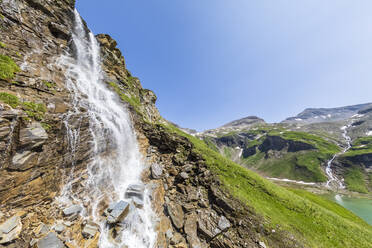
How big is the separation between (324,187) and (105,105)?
152773mm

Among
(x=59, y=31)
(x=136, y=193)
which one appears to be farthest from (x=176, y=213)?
(x=59, y=31)

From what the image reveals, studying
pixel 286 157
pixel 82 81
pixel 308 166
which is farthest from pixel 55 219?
pixel 286 157

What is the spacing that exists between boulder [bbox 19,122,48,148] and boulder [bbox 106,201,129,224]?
26.7 feet

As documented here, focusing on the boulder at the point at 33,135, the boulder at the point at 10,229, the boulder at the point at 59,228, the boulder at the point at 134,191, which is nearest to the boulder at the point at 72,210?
the boulder at the point at 59,228

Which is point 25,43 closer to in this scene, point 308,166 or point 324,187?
point 324,187

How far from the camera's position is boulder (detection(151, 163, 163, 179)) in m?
15.9

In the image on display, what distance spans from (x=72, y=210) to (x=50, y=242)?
214 centimetres

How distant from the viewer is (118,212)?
1101cm

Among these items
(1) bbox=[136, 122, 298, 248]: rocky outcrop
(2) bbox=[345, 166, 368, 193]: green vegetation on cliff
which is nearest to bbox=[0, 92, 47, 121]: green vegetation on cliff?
(1) bbox=[136, 122, 298, 248]: rocky outcrop

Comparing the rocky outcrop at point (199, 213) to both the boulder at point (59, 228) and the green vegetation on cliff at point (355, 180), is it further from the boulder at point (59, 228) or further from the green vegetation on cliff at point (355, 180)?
the green vegetation on cliff at point (355, 180)

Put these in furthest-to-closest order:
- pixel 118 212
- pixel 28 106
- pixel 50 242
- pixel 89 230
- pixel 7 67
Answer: pixel 7 67 → pixel 28 106 → pixel 118 212 → pixel 89 230 → pixel 50 242

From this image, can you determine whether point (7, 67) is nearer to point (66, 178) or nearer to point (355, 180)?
point (66, 178)

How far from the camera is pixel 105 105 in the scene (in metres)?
19.9

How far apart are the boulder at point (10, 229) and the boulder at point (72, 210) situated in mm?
2176
